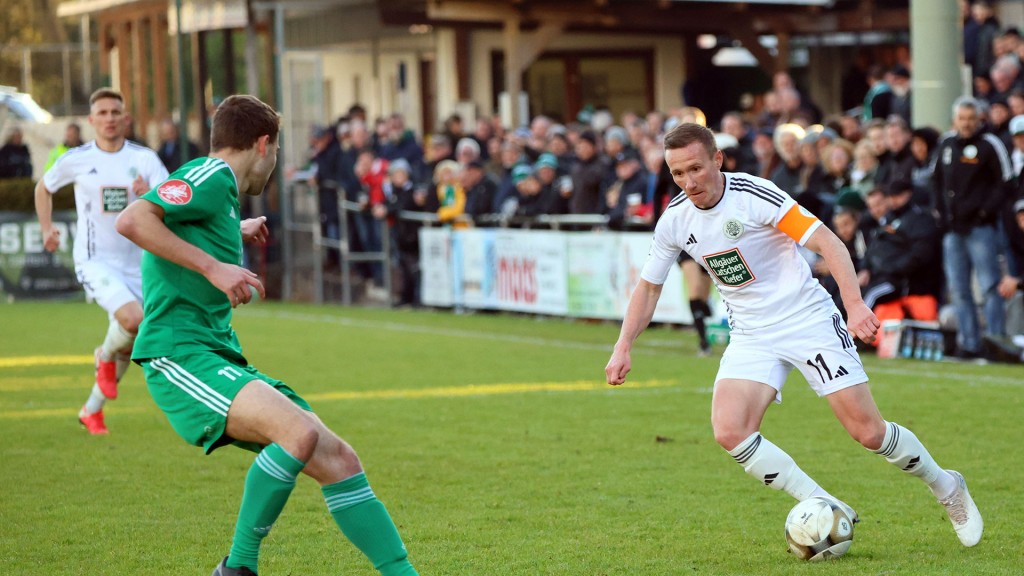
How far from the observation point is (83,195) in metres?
10.5

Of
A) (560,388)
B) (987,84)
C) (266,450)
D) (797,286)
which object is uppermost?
(987,84)

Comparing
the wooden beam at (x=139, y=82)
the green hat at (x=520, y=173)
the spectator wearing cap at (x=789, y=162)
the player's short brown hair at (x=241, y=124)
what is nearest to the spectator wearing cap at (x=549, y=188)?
the green hat at (x=520, y=173)

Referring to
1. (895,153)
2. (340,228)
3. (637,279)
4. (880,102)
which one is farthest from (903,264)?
(340,228)

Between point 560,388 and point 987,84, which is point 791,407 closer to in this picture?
point 560,388

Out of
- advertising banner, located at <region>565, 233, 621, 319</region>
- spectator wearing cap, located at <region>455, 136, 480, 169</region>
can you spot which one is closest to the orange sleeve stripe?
advertising banner, located at <region>565, 233, 621, 319</region>

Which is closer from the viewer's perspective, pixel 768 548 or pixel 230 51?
pixel 768 548

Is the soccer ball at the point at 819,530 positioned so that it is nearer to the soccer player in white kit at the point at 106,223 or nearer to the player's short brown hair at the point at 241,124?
the player's short brown hair at the point at 241,124

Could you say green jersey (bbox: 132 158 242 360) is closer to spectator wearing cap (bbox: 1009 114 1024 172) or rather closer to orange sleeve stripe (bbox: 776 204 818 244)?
orange sleeve stripe (bbox: 776 204 818 244)

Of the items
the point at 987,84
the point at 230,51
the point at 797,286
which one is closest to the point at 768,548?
the point at 797,286

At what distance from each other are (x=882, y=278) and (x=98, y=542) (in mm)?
8558

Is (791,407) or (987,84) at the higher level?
(987,84)

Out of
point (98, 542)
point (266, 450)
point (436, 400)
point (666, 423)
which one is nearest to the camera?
point (266, 450)

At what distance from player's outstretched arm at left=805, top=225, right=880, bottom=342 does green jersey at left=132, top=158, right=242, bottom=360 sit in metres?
2.33

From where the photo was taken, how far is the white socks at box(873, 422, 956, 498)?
6.41 meters
